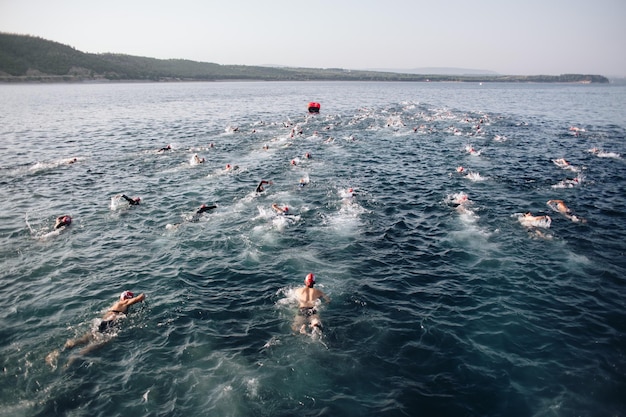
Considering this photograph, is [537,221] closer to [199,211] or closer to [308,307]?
[308,307]

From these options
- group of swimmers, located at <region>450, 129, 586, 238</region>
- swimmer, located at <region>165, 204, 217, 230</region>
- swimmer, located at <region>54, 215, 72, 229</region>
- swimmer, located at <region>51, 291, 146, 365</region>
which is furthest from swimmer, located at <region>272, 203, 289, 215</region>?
swimmer, located at <region>54, 215, 72, 229</region>

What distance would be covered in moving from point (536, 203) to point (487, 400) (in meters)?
20.5

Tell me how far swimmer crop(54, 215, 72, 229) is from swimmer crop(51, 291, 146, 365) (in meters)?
11.2

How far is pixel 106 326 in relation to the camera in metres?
14.2

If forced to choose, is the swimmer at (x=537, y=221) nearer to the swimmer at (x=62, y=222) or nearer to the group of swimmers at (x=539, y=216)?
the group of swimmers at (x=539, y=216)

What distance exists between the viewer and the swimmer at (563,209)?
23663 mm

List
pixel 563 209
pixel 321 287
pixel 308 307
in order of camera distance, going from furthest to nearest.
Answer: pixel 563 209 → pixel 321 287 → pixel 308 307

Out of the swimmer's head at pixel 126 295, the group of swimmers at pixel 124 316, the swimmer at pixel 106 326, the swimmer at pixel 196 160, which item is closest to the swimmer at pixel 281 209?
the group of swimmers at pixel 124 316

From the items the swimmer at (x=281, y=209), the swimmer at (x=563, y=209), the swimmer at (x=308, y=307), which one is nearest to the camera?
the swimmer at (x=308, y=307)

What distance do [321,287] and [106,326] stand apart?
931 cm

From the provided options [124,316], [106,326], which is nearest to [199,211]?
[124,316]

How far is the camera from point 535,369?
40.4 feet

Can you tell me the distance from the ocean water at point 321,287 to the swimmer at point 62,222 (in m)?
0.63

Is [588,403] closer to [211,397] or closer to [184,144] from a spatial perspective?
[211,397]
